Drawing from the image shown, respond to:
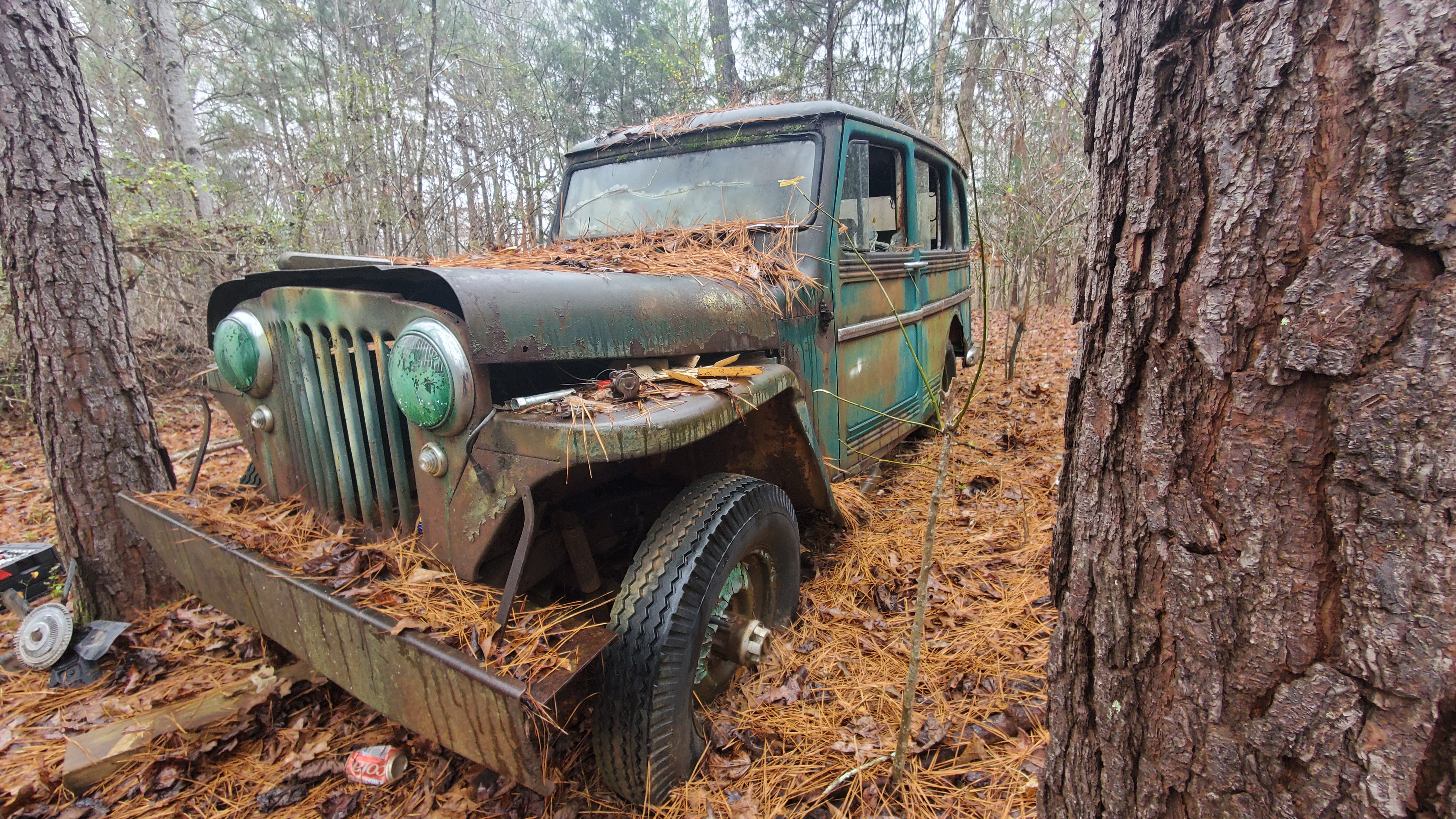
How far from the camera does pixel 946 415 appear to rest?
1.60 metres

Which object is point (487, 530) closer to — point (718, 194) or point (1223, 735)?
point (1223, 735)

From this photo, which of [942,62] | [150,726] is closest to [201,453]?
[150,726]

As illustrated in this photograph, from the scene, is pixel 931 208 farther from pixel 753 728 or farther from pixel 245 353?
pixel 245 353

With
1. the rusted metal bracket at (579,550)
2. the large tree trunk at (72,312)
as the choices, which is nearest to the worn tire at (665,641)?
the rusted metal bracket at (579,550)

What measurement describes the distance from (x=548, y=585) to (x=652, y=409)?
0.79 meters

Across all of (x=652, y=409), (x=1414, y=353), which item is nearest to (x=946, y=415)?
(x=652, y=409)

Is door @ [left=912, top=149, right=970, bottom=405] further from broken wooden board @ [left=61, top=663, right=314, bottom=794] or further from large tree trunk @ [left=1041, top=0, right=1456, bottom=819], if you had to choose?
broken wooden board @ [left=61, top=663, right=314, bottom=794]

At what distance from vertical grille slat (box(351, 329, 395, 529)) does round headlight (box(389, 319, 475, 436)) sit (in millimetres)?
202

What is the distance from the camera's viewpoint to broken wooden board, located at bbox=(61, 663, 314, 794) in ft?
6.32

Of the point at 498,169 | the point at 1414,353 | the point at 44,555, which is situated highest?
the point at 498,169

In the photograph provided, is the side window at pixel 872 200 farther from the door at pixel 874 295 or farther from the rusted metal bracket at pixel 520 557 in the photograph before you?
the rusted metal bracket at pixel 520 557

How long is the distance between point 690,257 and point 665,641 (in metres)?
1.47

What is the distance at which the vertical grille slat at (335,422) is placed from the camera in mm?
1828

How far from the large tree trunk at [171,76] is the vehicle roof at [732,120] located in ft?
20.8
